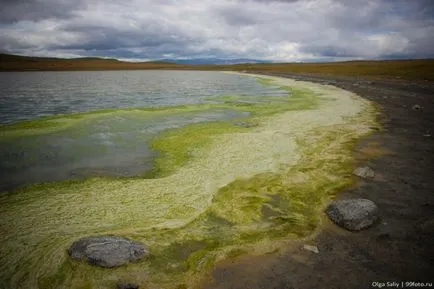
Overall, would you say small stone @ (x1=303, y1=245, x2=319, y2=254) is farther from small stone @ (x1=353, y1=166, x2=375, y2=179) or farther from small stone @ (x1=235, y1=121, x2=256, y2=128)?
small stone @ (x1=235, y1=121, x2=256, y2=128)

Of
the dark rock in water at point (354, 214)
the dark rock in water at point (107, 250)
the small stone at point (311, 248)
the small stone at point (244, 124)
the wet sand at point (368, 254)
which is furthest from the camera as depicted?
the small stone at point (244, 124)

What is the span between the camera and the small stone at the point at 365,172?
13141 millimetres

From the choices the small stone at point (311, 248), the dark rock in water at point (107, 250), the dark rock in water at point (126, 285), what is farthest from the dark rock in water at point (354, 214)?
the dark rock in water at point (126, 285)

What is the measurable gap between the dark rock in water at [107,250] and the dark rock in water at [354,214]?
6218mm

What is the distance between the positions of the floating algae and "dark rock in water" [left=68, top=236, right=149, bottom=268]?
0.24 meters

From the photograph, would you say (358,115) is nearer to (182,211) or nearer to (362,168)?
(362,168)

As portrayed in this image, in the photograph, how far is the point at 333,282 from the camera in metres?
6.98

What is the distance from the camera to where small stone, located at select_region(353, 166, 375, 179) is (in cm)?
1314

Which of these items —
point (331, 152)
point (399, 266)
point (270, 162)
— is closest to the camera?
point (399, 266)

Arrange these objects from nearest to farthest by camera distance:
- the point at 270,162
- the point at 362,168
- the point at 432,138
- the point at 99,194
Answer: the point at 99,194, the point at 362,168, the point at 270,162, the point at 432,138

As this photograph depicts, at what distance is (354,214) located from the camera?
9344 millimetres

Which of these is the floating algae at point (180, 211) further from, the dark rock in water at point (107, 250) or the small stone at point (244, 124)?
the small stone at point (244, 124)

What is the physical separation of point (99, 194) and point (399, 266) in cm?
1062

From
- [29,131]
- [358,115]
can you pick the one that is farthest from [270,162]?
[29,131]
